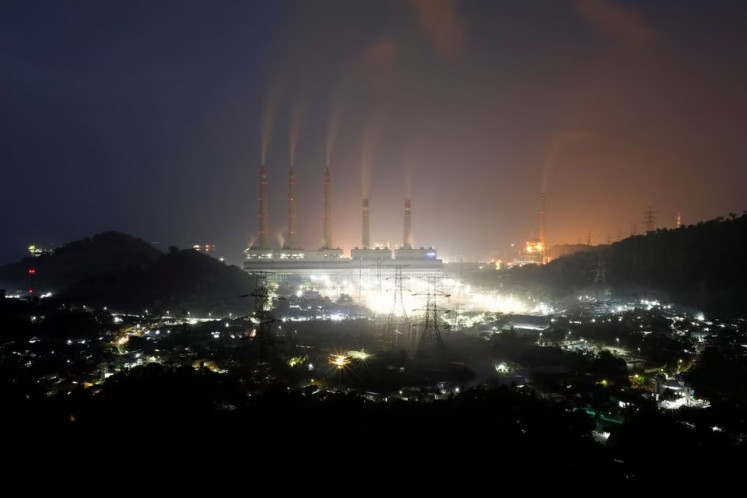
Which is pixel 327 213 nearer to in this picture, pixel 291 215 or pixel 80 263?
pixel 291 215

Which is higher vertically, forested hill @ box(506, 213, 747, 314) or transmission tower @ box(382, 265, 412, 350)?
forested hill @ box(506, 213, 747, 314)

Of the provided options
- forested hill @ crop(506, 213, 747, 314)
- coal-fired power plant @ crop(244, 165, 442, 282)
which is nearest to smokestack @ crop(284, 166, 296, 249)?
coal-fired power plant @ crop(244, 165, 442, 282)

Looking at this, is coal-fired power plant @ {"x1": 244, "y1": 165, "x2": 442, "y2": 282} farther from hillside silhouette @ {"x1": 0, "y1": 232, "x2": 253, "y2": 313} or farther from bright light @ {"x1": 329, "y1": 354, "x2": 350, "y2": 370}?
bright light @ {"x1": 329, "y1": 354, "x2": 350, "y2": 370}

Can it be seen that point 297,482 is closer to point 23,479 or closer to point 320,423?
point 320,423

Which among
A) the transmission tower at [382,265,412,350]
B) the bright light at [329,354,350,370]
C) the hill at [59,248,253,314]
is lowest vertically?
the bright light at [329,354,350,370]

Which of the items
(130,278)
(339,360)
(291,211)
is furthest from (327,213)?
(339,360)

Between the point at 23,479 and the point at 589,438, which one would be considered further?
the point at 589,438

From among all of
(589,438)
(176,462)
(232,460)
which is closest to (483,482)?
(589,438)
